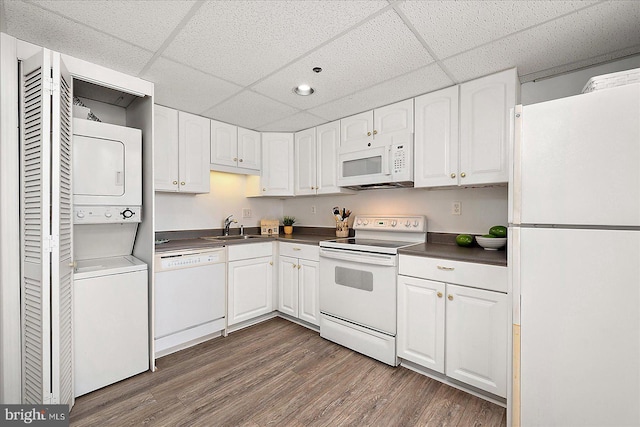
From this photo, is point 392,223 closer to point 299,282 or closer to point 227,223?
point 299,282

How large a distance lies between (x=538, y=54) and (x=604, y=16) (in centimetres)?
35

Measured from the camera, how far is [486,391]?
183 cm

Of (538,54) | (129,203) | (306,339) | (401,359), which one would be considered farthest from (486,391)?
(129,203)

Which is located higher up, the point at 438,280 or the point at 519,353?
the point at 438,280

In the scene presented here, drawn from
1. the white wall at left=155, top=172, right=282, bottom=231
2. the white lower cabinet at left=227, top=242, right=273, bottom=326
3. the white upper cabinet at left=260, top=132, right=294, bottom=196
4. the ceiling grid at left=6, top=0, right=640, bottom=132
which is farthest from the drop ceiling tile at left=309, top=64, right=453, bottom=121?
the white lower cabinet at left=227, top=242, right=273, bottom=326

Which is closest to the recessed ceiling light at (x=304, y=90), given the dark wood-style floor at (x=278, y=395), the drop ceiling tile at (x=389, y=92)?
the drop ceiling tile at (x=389, y=92)

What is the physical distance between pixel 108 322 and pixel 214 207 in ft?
5.37

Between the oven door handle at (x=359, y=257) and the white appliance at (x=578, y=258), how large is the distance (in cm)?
90

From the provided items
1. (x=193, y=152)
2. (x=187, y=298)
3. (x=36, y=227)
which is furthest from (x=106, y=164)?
(x=187, y=298)

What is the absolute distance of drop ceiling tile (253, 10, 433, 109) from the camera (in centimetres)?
157

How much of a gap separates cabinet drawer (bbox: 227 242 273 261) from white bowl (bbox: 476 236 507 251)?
78.5 inches

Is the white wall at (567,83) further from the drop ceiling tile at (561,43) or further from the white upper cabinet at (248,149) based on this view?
the white upper cabinet at (248,149)

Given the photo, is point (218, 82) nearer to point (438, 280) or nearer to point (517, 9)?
point (517, 9)

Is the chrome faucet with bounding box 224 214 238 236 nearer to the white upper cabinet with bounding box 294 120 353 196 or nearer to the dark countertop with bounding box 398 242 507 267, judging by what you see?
the white upper cabinet with bounding box 294 120 353 196
